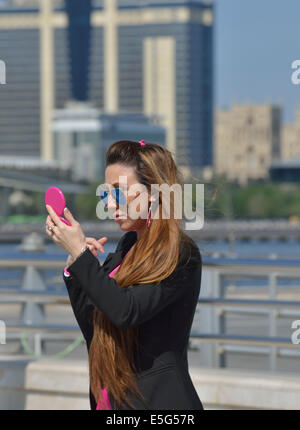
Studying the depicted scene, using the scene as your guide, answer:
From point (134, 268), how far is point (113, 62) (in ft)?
612

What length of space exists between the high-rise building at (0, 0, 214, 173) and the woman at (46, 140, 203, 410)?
178146 millimetres

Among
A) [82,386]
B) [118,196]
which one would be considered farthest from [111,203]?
[82,386]

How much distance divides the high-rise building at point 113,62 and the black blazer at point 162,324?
7015 inches

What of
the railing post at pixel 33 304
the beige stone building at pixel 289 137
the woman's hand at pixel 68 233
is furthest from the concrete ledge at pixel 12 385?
the beige stone building at pixel 289 137

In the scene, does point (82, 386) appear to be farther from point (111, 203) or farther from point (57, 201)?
point (57, 201)

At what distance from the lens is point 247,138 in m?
194

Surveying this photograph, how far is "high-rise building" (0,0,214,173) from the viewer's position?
183m

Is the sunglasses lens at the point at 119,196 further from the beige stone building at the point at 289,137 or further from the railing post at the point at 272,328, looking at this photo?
the beige stone building at the point at 289,137

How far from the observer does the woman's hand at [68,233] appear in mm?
2195

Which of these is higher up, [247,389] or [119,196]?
[119,196]

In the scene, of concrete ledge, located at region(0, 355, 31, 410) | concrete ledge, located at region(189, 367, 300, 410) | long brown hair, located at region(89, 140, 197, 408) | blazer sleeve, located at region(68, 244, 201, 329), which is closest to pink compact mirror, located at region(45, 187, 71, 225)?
blazer sleeve, located at region(68, 244, 201, 329)
